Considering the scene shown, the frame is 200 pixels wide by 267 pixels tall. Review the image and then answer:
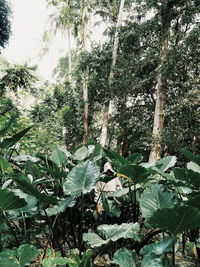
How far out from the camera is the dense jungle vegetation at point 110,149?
2.45 ft

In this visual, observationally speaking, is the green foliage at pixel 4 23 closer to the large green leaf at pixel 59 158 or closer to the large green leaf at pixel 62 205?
the large green leaf at pixel 59 158

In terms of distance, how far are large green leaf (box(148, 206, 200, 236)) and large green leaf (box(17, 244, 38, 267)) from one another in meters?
0.33

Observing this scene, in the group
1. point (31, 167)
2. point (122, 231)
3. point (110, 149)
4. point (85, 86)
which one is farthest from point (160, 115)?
point (122, 231)

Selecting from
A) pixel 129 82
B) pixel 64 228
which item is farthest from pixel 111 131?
pixel 64 228

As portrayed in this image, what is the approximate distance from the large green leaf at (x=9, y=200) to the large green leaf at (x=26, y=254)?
0.13 metres

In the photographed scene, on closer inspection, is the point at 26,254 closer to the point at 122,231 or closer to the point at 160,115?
the point at 122,231

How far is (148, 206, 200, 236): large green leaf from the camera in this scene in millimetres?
560

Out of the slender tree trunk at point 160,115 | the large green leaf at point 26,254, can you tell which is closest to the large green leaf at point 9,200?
the large green leaf at point 26,254

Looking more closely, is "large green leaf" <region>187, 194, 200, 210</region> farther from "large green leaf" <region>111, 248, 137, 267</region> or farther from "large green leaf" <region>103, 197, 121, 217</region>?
"large green leaf" <region>103, 197, 121, 217</region>

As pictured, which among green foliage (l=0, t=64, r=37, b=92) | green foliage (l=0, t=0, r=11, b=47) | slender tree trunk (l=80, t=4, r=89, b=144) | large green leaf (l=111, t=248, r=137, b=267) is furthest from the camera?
green foliage (l=0, t=0, r=11, b=47)

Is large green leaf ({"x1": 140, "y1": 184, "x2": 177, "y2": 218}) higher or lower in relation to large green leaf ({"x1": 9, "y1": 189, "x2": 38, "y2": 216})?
higher

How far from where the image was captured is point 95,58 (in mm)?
10602

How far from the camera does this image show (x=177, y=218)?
1.92 feet

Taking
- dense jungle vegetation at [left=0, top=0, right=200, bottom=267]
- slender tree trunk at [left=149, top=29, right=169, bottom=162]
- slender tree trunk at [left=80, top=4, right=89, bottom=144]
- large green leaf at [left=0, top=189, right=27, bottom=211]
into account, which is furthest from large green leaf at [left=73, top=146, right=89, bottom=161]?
slender tree trunk at [left=80, top=4, right=89, bottom=144]
